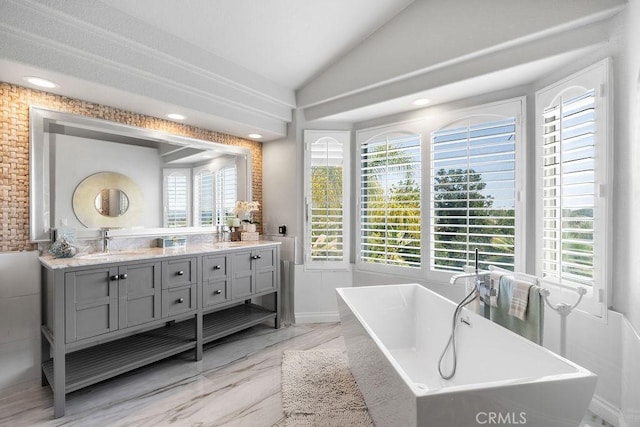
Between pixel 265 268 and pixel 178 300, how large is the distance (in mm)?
987

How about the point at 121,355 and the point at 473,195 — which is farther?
the point at 473,195

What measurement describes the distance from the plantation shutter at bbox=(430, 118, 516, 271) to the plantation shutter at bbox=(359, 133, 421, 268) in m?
0.20

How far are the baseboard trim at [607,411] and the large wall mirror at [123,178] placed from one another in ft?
11.6

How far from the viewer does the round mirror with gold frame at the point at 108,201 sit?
2.57m

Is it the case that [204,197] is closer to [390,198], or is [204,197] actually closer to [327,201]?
[327,201]

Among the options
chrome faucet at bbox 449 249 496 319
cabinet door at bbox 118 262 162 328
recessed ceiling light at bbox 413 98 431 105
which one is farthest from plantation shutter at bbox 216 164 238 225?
chrome faucet at bbox 449 249 496 319

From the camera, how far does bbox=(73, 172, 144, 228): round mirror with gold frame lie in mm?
2568

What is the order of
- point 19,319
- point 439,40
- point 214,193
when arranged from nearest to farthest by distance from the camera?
point 19,319
point 439,40
point 214,193

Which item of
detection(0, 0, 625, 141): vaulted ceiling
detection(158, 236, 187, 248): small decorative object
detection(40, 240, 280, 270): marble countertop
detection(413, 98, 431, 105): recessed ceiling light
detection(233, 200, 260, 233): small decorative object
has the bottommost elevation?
detection(40, 240, 280, 270): marble countertop

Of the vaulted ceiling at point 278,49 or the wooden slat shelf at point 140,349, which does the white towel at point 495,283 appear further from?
the wooden slat shelf at point 140,349

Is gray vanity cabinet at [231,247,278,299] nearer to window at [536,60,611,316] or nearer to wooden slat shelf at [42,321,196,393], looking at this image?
wooden slat shelf at [42,321,196,393]

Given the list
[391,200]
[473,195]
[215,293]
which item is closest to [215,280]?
[215,293]

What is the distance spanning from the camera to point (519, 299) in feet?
6.23

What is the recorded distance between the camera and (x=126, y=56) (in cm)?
231
